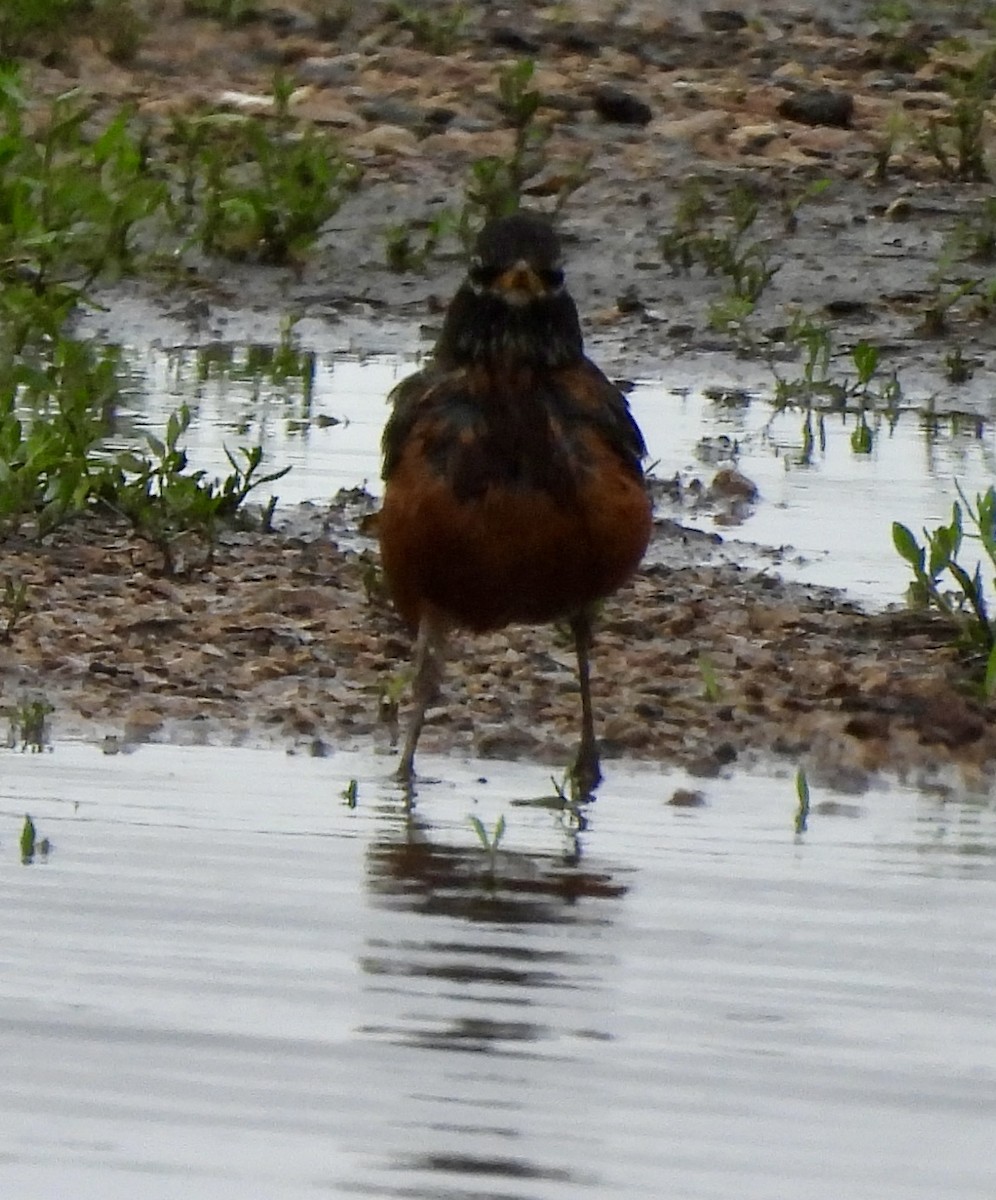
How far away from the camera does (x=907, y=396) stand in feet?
36.1

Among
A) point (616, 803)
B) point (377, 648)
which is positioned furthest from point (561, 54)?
point (616, 803)

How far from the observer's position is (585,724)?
20.9 ft

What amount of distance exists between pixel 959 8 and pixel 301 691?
11627mm

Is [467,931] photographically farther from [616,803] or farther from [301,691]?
[301,691]

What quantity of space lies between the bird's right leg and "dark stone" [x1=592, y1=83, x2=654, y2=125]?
8.47 meters

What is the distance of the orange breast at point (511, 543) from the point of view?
21.4 ft

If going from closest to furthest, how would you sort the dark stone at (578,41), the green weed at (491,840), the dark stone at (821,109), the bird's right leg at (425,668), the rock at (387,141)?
the green weed at (491,840) → the bird's right leg at (425,668) → the rock at (387,141) → the dark stone at (821,109) → the dark stone at (578,41)

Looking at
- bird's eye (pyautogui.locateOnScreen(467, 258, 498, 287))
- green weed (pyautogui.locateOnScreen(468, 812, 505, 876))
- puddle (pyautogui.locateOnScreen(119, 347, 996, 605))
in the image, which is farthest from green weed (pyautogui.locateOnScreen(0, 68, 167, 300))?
green weed (pyautogui.locateOnScreen(468, 812, 505, 876))

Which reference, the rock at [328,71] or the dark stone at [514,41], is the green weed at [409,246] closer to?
the rock at [328,71]

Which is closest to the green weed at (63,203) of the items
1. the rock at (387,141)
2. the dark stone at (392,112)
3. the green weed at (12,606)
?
the green weed at (12,606)

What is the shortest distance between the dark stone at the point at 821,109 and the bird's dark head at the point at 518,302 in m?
8.33

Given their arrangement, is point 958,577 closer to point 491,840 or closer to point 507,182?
point 491,840

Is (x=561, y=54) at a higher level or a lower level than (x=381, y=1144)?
higher

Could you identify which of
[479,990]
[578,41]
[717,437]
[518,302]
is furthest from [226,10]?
[479,990]
